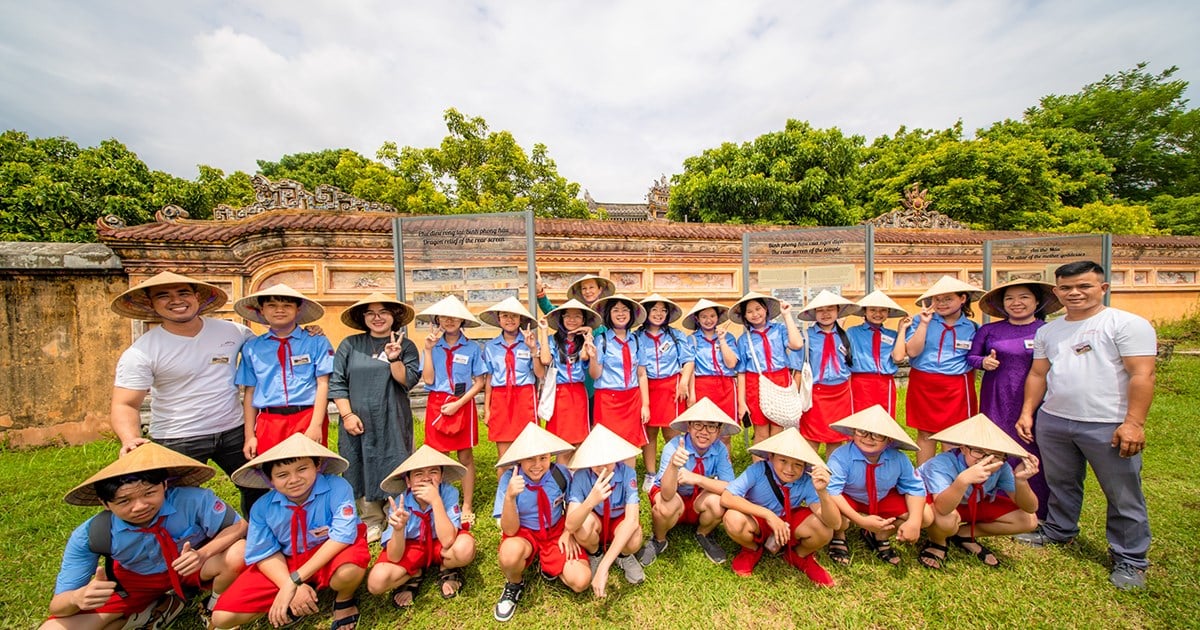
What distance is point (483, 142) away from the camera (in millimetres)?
18328

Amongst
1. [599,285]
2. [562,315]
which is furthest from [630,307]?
[562,315]

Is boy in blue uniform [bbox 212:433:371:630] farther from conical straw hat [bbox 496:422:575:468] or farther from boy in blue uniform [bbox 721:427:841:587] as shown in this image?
boy in blue uniform [bbox 721:427:841:587]

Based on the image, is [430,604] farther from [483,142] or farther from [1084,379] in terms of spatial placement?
[483,142]

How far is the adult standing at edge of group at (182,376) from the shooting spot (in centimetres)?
315

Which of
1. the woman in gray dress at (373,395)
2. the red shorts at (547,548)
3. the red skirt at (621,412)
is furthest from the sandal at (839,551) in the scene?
the woman in gray dress at (373,395)

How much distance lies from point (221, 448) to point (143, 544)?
34.8 inches

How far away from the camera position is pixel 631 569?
11.0 feet

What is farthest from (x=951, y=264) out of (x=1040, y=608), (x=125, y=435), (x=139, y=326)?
(x=139, y=326)

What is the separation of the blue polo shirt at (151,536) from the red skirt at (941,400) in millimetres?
5829

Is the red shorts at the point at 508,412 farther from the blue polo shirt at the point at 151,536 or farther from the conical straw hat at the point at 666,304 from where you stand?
the blue polo shirt at the point at 151,536

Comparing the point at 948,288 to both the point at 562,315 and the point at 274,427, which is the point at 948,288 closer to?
the point at 562,315

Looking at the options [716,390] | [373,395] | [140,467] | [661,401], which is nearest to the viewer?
[140,467]

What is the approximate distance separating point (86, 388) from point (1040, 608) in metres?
11.3

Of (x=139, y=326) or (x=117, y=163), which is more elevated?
(x=117, y=163)
